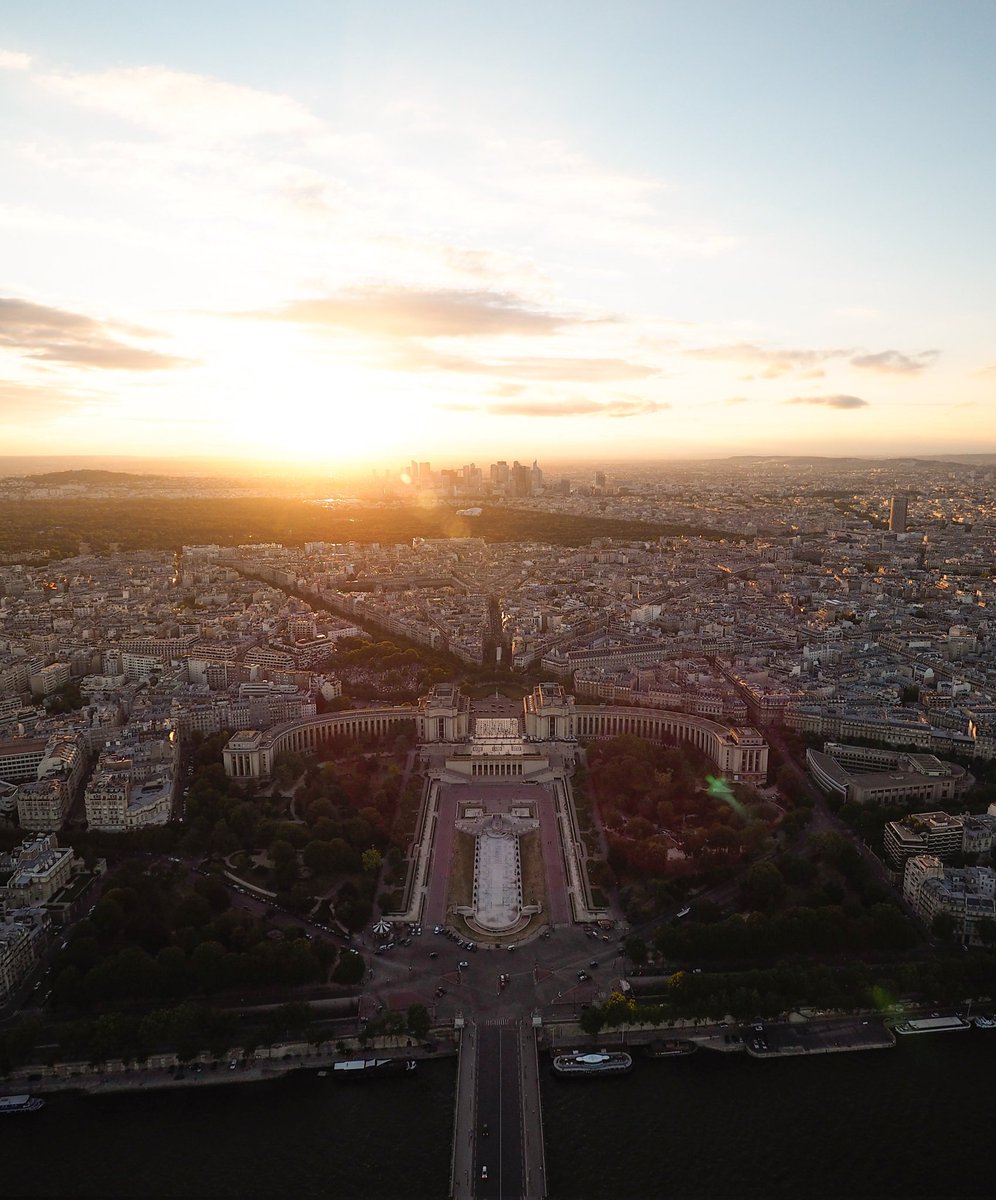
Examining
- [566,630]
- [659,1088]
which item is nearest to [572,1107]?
[659,1088]

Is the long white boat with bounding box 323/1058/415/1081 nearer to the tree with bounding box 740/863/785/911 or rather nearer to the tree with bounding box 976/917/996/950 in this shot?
the tree with bounding box 740/863/785/911

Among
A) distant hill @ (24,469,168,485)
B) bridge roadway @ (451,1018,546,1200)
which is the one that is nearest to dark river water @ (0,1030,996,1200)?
bridge roadway @ (451,1018,546,1200)

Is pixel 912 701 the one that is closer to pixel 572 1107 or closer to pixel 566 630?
pixel 566 630

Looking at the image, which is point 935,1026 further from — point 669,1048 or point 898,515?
point 898,515

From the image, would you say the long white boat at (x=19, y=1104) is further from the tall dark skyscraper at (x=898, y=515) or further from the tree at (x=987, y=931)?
the tall dark skyscraper at (x=898, y=515)

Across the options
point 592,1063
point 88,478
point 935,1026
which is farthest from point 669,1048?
point 88,478

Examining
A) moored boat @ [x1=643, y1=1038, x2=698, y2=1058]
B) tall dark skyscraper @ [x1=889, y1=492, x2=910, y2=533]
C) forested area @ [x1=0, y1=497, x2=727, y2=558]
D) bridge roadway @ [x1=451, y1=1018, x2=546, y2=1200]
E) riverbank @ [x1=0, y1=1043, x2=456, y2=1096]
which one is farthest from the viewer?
tall dark skyscraper @ [x1=889, y1=492, x2=910, y2=533]
